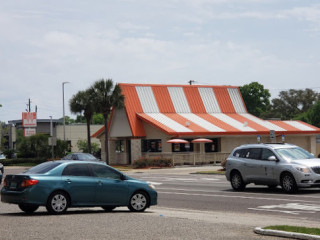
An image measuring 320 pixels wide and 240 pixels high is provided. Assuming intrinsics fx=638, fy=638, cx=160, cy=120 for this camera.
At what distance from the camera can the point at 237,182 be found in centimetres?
2511

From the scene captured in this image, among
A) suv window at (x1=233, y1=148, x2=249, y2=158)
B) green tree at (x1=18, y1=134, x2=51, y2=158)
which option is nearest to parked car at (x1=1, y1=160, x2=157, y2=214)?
suv window at (x1=233, y1=148, x2=249, y2=158)

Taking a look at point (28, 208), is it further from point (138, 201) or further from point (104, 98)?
point (104, 98)

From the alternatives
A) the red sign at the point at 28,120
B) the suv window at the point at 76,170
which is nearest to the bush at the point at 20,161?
the red sign at the point at 28,120

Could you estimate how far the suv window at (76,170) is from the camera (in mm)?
16578

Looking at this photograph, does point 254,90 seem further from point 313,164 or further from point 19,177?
point 19,177

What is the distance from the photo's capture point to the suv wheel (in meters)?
25.0

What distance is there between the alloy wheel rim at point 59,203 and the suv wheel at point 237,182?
1044 centimetres

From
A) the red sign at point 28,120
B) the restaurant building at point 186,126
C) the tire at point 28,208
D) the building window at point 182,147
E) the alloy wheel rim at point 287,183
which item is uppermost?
the red sign at point 28,120

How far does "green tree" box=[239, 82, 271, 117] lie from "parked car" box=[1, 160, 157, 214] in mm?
105603

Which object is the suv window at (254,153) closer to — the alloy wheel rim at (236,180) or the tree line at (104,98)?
the alloy wheel rim at (236,180)

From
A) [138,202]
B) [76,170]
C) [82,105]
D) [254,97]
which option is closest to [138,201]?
[138,202]

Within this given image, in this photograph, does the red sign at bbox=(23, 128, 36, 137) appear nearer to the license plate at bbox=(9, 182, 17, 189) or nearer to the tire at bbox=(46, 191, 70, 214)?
the license plate at bbox=(9, 182, 17, 189)

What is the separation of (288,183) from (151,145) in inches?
1455

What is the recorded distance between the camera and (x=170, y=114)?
204 feet
